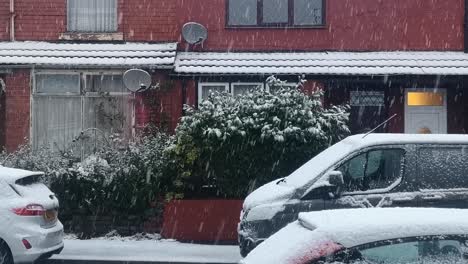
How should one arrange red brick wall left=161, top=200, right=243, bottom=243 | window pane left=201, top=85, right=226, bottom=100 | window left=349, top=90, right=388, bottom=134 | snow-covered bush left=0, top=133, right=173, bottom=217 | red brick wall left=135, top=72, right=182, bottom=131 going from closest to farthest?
1. red brick wall left=161, top=200, right=243, bottom=243
2. snow-covered bush left=0, top=133, right=173, bottom=217
3. red brick wall left=135, top=72, right=182, bottom=131
4. window pane left=201, top=85, right=226, bottom=100
5. window left=349, top=90, right=388, bottom=134

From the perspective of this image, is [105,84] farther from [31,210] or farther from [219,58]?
[31,210]

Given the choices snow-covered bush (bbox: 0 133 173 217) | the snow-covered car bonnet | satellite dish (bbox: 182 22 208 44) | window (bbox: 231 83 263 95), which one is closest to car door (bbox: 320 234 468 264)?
the snow-covered car bonnet

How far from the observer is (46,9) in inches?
671

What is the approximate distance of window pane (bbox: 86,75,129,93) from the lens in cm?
1644

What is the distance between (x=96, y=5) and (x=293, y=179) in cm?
943

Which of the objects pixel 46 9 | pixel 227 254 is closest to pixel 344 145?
pixel 227 254

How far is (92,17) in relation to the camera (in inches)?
674

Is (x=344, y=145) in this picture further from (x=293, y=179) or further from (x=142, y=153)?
(x=142, y=153)

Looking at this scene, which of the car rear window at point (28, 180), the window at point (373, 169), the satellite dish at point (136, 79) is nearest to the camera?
the window at point (373, 169)

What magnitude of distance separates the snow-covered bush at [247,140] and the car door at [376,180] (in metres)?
3.42

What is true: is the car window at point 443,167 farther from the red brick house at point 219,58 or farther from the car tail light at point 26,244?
the red brick house at point 219,58

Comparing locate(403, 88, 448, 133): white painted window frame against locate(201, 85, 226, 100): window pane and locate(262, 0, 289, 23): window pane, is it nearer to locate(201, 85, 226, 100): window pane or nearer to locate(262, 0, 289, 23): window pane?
locate(262, 0, 289, 23): window pane

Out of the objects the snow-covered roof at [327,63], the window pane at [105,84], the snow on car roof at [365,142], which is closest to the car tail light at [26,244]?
the snow on car roof at [365,142]

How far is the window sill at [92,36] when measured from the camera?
16.9 meters
